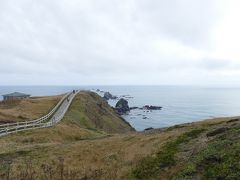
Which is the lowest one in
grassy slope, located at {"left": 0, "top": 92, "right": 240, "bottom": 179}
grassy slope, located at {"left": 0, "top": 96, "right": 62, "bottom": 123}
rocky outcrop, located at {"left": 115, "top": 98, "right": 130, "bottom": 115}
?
rocky outcrop, located at {"left": 115, "top": 98, "right": 130, "bottom": 115}

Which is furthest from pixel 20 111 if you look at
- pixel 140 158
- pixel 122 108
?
pixel 122 108

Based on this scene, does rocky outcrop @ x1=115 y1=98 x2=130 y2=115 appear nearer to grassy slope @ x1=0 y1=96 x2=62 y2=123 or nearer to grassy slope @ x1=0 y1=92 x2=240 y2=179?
grassy slope @ x1=0 y1=96 x2=62 y2=123

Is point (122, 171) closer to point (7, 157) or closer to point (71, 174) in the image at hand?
point (71, 174)

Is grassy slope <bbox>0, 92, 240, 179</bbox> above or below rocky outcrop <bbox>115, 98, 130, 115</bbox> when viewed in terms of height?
above

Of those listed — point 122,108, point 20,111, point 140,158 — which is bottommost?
point 122,108

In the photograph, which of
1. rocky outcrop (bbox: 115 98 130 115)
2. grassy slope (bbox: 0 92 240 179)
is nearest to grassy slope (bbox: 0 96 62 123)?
grassy slope (bbox: 0 92 240 179)

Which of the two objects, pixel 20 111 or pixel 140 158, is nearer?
pixel 140 158

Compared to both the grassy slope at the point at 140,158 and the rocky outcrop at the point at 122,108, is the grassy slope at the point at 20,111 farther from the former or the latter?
the rocky outcrop at the point at 122,108

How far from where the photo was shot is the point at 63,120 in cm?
5978

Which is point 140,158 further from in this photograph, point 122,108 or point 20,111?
point 122,108

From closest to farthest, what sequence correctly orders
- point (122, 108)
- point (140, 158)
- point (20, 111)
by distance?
point (140, 158)
point (20, 111)
point (122, 108)

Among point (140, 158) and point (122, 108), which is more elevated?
point (140, 158)

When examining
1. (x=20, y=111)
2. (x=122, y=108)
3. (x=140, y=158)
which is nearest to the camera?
(x=140, y=158)

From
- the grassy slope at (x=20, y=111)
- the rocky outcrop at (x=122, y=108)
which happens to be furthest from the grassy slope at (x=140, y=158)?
the rocky outcrop at (x=122, y=108)
